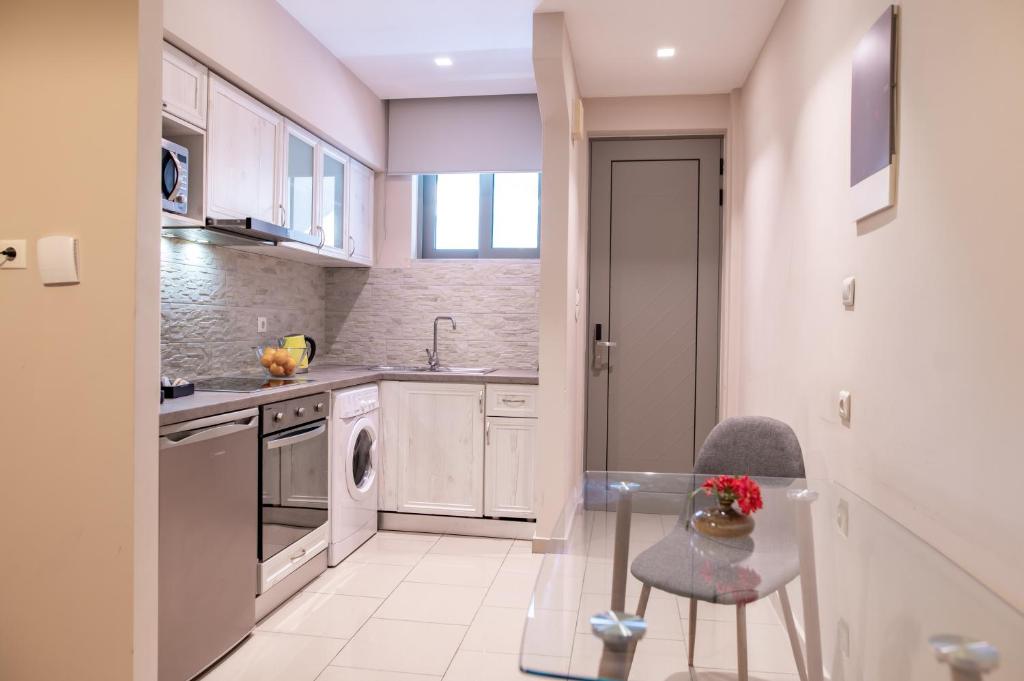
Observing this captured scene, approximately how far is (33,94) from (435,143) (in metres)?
2.79

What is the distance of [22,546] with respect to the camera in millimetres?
1846

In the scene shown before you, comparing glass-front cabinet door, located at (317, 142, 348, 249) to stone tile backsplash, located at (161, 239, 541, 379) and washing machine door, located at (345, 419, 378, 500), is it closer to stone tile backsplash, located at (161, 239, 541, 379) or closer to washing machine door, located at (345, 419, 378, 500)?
stone tile backsplash, located at (161, 239, 541, 379)

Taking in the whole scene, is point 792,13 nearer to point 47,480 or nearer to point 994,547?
point 994,547

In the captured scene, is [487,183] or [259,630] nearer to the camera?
[259,630]

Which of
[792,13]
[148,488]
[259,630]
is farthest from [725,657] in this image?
[792,13]

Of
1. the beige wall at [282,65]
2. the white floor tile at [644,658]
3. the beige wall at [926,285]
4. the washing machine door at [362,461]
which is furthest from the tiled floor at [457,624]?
the beige wall at [282,65]

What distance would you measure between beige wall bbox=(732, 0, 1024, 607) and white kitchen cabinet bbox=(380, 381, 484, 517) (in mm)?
1738

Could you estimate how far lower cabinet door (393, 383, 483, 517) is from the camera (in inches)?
149

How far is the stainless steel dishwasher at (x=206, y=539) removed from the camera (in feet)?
6.74

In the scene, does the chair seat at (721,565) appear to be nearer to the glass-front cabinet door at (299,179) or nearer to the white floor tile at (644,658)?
the white floor tile at (644,658)

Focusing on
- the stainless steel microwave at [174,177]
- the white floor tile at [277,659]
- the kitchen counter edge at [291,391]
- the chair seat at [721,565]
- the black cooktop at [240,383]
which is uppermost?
the stainless steel microwave at [174,177]

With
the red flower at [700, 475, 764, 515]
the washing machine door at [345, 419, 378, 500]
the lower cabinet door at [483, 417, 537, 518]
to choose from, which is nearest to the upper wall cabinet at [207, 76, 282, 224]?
the washing machine door at [345, 419, 378, 500]

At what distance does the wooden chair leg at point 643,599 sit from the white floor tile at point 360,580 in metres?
2.06

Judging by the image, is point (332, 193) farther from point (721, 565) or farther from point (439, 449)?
point (721, 565)
